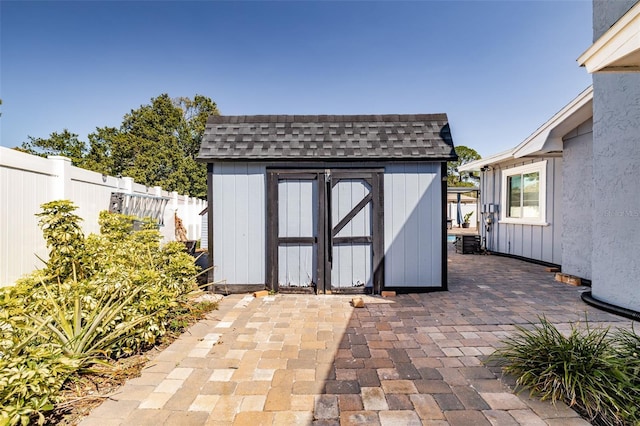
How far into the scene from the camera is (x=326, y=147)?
194 inches

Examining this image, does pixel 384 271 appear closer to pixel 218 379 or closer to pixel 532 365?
pixel 532 365

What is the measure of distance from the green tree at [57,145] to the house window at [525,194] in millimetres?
21979

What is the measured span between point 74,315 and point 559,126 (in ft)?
26.4

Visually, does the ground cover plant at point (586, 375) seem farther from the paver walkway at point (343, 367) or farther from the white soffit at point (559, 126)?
the white soffit at point (559, 126)

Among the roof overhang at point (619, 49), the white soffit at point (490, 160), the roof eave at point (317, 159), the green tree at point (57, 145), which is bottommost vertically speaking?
the roof eave at point (317, 159)

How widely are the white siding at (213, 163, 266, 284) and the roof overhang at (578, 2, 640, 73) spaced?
4.18 metres

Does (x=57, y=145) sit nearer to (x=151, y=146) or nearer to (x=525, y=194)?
→ (x=151, y=146)

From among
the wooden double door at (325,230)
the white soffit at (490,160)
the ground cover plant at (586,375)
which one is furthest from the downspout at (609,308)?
the white soffit at (490,160)

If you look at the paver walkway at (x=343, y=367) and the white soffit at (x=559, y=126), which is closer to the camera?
the paver walkway at (x=343, y=367)

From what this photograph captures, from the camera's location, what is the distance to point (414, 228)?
4863 millimetres

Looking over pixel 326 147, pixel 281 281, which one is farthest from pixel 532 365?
pixel 326 147

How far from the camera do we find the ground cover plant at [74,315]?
1714 millimetres

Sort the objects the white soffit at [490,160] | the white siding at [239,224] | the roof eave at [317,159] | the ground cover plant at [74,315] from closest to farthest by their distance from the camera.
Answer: the ground cover plant at [74,315], the roof eave at [317,159], the white siding at [239,224], the white soffit at [490,160]

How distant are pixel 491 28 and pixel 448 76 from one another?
2035mm
